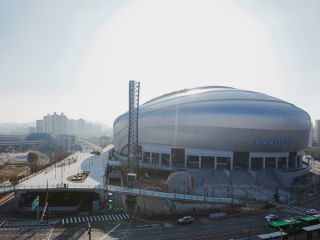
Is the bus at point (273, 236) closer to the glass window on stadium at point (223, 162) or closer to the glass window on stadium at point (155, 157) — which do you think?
the glass window on stadium at point (223, 162)

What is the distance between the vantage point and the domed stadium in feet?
267

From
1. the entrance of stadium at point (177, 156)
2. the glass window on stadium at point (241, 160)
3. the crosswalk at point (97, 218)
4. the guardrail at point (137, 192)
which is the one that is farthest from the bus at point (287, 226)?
the entrance of stadium at point (177, 156)

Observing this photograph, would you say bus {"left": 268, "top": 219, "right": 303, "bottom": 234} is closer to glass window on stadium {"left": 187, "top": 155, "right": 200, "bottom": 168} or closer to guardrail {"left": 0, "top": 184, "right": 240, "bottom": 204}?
guardrail {"left": 0, "top": 184, "right": 240, "bottom": 204}

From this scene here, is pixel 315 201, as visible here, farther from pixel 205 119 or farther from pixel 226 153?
pixel 205 119

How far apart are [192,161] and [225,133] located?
11901mm

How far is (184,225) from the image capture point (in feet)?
136

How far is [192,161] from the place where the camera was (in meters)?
82.8

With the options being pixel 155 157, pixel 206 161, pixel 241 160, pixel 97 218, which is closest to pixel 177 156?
pixel 155 157

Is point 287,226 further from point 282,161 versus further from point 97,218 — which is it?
point 282,161

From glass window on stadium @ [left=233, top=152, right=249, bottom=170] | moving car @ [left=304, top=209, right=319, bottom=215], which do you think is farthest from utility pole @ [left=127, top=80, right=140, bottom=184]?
moving car @ [left=304, top=209, right=319, bottom=215]

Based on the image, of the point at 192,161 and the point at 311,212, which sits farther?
the point at 192,161

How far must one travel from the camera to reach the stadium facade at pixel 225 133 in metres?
81.2

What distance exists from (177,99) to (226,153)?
2199 cm

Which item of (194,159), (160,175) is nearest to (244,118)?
A: (194,159)
